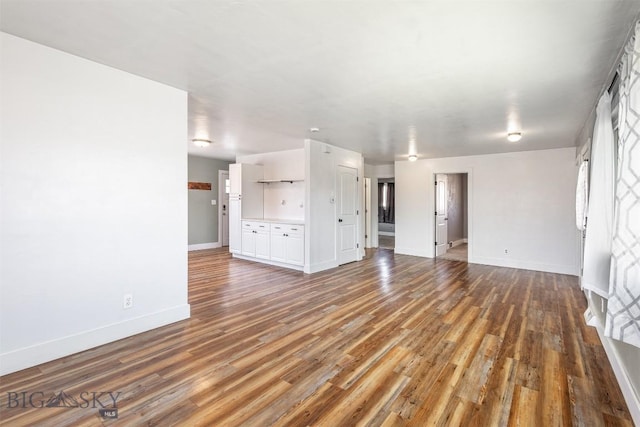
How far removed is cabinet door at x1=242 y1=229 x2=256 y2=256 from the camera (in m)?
6.61

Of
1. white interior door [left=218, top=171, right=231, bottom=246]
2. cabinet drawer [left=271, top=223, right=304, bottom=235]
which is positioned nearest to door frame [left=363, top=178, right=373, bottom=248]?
cabinet drawer [left=271, top=223, right=304, bottom=235]

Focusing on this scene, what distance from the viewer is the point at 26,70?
228 cm

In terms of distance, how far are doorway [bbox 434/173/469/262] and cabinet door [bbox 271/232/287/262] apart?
12.3 feet

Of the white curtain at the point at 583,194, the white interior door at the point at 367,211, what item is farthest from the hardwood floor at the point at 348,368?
the white interior door at the point at 367,211

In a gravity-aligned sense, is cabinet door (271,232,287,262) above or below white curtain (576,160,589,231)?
below

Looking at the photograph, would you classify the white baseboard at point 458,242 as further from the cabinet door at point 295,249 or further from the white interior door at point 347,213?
the cabinet door at point 295,249

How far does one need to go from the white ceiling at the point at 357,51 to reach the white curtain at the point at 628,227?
0.49 m

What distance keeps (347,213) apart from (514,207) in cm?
344

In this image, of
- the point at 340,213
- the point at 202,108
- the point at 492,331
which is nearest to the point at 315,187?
the point at 340,213

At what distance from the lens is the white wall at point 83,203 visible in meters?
2.25

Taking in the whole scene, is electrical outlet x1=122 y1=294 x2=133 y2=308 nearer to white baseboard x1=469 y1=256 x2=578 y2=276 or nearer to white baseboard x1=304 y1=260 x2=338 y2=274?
white baseboard x1=304 y1=260 x2=338 y2=274

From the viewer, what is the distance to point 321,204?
228 inches

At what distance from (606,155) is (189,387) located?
3.50m

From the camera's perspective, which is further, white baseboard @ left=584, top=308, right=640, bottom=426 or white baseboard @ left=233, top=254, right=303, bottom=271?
white baseboard @ left=233, top=254, right=303, bottom=271
